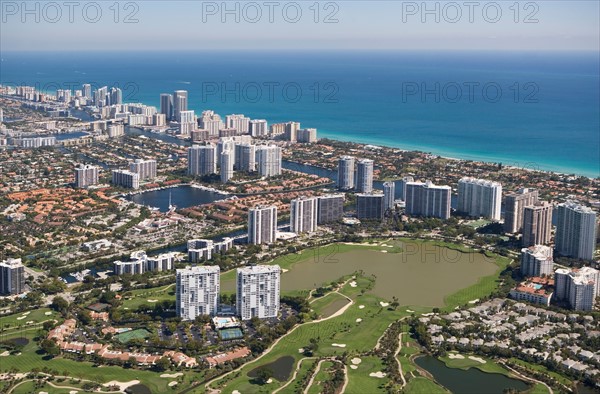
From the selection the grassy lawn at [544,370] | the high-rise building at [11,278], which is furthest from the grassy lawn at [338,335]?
the high-rise building at [11,278]

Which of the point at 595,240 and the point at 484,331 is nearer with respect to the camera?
the point at 484,331

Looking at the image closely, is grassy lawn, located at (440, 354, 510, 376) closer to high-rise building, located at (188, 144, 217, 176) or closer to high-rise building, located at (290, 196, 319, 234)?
high-rise building, located at (290, 196, 319, 234)

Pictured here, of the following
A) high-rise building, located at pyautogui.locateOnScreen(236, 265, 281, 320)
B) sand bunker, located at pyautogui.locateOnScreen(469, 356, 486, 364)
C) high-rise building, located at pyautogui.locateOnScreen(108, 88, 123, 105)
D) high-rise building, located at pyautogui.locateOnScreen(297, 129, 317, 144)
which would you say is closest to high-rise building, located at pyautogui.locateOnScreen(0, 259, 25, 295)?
high-rise building, located at pyautogui.locateOnScreen(236, 265, 281, 320)

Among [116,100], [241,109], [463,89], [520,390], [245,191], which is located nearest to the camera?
[520,390]

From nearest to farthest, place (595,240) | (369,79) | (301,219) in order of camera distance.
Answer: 1. (595,240)
2. (301,219)
3. (369,79)

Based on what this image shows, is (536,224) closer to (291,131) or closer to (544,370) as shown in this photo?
(544,370)

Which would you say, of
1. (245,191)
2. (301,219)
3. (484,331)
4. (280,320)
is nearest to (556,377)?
(484,331)

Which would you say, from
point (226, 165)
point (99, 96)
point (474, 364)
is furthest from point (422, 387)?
point (99, 96)

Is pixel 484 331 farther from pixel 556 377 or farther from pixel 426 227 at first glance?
pixel 426 227
